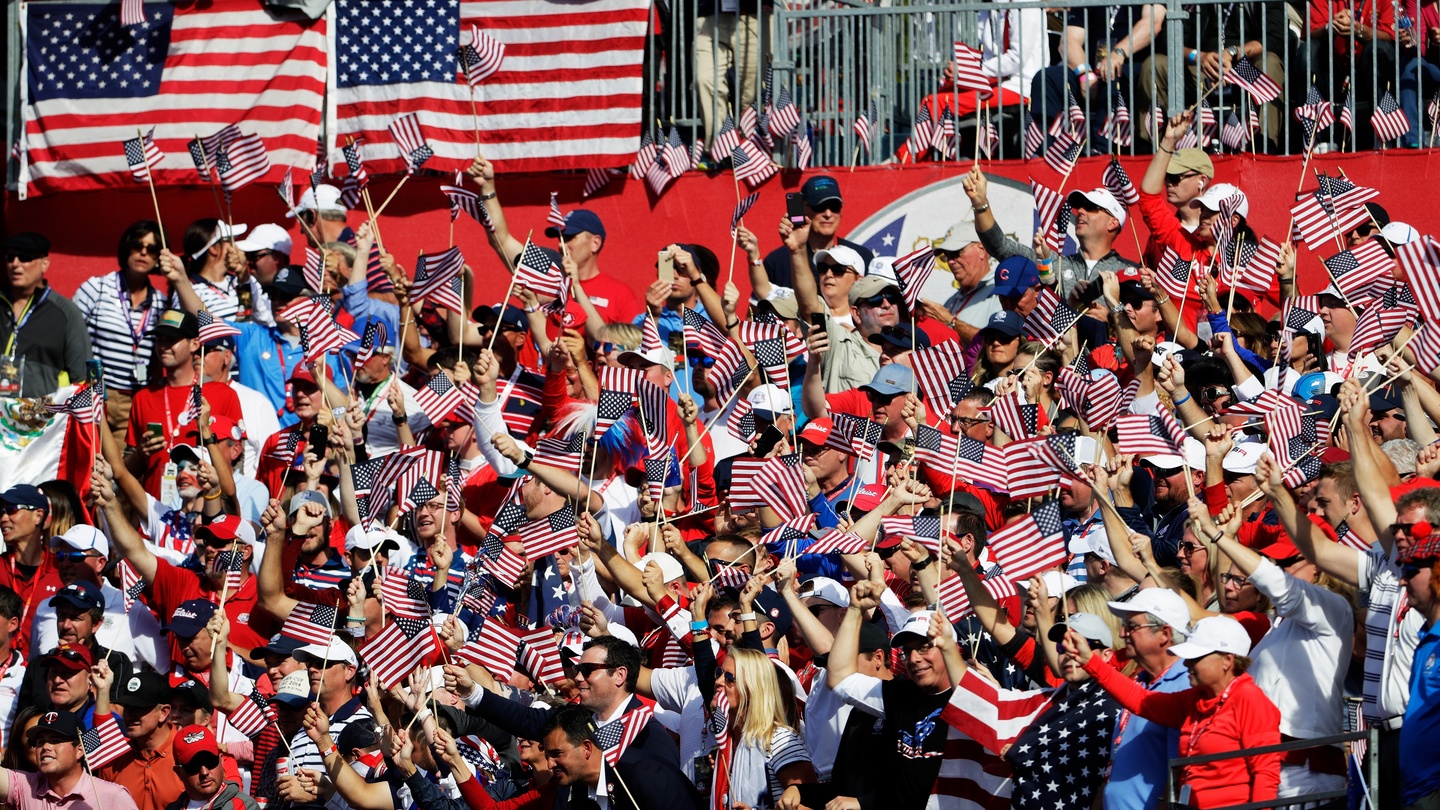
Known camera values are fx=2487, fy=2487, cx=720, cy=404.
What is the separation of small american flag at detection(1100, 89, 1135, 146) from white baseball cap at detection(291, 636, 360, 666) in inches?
259

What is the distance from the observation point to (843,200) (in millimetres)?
16484

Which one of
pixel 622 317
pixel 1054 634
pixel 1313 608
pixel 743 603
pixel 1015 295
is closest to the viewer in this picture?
pixel 1313 608

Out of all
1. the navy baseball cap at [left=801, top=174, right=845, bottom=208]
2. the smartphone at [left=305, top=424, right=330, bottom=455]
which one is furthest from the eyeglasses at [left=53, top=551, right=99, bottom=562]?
the navy baseball cap at [left=801, top=174, right=845, bottom=208]

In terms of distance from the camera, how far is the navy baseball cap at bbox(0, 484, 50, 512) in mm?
13281

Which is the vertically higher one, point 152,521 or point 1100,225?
point 1100,225

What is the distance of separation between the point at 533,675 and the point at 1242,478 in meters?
3.24

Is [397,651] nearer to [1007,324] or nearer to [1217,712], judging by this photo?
[1007,324]

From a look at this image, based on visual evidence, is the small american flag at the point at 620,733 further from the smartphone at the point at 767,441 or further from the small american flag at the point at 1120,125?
the small american flag at the point at 1120,125

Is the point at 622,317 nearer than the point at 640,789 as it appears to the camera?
No

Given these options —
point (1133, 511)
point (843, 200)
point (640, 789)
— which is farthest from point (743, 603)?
point (843, 200)

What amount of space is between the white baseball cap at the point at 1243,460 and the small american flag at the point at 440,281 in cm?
537

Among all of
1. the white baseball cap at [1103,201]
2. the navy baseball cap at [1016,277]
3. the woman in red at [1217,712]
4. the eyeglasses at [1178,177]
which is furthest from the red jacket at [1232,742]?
the eyeglasses at [1178,177]

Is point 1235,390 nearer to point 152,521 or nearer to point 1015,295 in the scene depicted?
point 1015,295

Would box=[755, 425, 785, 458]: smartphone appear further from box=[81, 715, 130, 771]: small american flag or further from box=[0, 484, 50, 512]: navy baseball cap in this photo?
box=[0, 484, 50, 512]: navy baseball cap
